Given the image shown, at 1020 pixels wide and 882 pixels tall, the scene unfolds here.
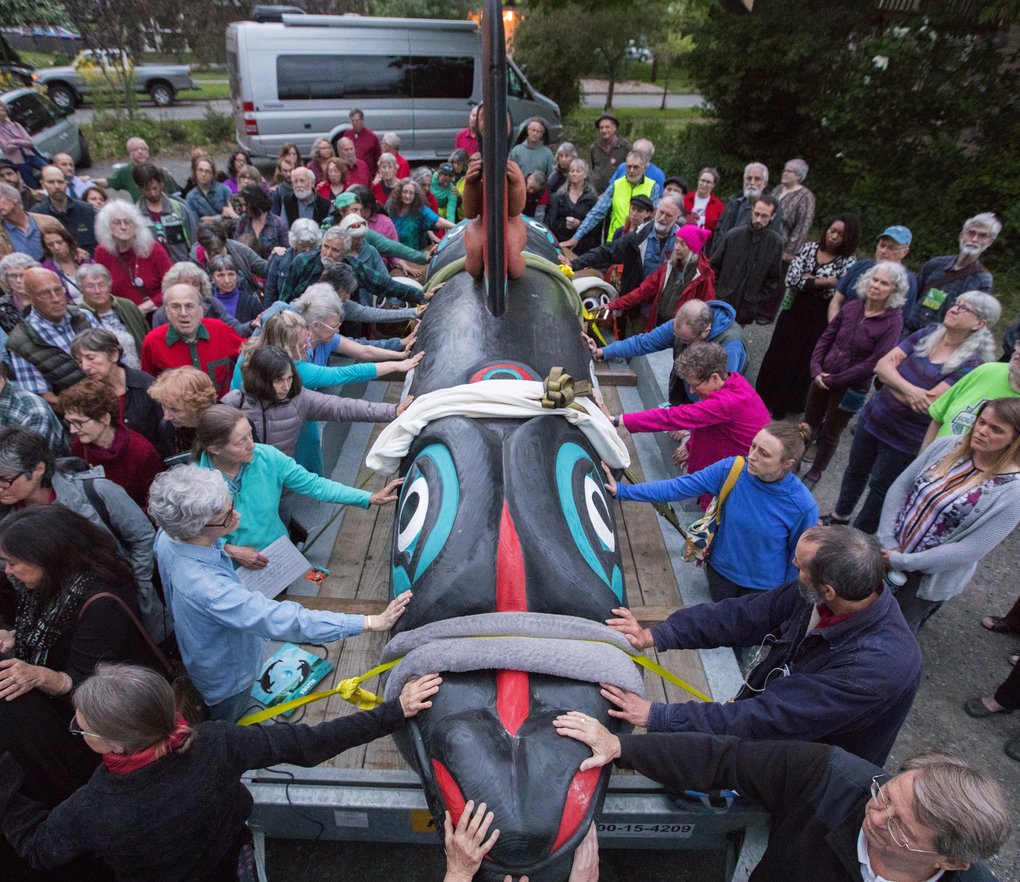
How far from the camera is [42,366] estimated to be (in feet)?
11.1

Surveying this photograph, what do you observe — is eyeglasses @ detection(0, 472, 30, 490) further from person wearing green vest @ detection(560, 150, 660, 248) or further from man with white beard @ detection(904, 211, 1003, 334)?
person wearing green vest @ detection(560, 150, 660, 248)

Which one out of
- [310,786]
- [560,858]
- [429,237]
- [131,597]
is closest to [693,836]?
[560,858]

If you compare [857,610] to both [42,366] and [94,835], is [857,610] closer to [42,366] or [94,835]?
[94,835]

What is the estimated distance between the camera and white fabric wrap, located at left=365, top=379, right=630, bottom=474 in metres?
2.59

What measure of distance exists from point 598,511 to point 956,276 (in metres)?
3.86

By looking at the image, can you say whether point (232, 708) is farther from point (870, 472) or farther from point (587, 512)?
point (870, 472)

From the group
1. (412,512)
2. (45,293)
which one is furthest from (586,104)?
(412,512)

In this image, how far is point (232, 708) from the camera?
271 cm

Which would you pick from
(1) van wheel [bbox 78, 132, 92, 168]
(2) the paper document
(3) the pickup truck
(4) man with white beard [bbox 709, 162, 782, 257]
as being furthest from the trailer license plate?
(3) the pickup truck

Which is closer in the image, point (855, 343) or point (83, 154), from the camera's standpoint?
point (855, 343)

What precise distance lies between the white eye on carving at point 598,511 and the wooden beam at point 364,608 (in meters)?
0.70

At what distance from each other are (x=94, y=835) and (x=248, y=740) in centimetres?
40

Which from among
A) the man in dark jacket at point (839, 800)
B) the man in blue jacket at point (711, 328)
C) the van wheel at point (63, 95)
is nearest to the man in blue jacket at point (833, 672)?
the man in dark jacket at point (839, 800)

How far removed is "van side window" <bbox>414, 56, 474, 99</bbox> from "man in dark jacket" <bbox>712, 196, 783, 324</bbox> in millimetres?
8768
